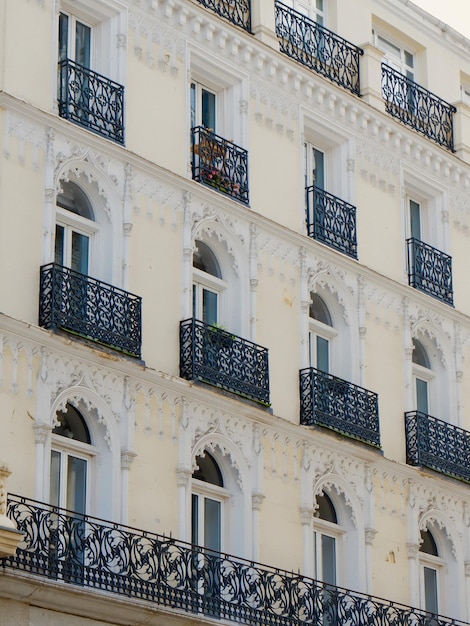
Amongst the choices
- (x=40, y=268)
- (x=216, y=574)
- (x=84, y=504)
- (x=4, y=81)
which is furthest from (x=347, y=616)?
(x=4, y=81)

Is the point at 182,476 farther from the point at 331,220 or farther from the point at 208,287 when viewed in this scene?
the point at 331,220

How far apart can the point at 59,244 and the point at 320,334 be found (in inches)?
216

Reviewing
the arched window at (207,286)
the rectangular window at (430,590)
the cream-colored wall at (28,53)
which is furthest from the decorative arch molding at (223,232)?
the rectangular window at (430,590)

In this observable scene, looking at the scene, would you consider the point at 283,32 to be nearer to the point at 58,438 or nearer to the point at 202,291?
the point at 202,291

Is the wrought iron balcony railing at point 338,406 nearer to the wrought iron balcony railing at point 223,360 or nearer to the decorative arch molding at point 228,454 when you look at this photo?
the wrought iron balcony railing at point 223,360

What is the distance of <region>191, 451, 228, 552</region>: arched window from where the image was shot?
2764 cm

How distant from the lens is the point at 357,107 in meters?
32.4

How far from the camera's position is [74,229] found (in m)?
27.2

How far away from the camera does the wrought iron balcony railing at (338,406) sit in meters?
29.4

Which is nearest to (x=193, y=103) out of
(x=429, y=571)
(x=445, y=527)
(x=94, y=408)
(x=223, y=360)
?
(x=223, y=360)

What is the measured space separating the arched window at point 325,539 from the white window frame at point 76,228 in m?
5.24

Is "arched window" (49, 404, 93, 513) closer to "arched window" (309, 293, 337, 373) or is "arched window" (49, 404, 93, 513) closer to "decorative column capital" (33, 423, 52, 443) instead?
"decorative column capital" (33, 423, 52, 443)

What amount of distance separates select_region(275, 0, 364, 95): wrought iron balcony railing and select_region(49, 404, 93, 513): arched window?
26.0 ft

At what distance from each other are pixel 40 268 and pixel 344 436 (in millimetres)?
6044
